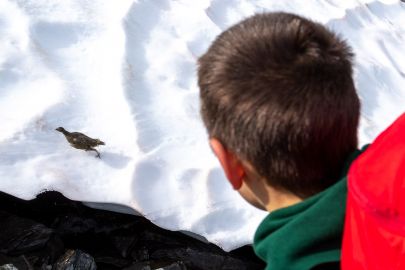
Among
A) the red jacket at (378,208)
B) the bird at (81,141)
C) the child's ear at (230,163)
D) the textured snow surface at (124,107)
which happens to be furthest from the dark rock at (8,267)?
the red jacket at (378,208)

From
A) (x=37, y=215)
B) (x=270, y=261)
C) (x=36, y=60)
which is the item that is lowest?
(x=37, y=215)

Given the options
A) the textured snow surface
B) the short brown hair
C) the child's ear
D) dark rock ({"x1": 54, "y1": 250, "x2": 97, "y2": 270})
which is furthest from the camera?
the textured snow surface

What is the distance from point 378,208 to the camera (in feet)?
2.95

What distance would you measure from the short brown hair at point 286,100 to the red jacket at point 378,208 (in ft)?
0.67

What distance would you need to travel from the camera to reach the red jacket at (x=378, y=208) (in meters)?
0.89

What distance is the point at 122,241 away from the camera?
8.18 feet

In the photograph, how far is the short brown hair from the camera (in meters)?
1.16

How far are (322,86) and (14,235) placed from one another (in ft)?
5.41

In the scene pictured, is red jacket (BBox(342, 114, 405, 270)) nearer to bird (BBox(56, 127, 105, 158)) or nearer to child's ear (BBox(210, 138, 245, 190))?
child's ear (BBox(210, 138, 245, 190))

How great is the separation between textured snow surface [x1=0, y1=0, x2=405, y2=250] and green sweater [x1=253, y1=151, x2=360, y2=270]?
4.39 ft

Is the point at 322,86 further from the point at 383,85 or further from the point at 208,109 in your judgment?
the point at 383,85

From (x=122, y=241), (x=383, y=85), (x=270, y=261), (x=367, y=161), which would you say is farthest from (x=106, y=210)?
(x=383, y=85)

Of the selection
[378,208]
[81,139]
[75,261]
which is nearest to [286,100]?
[378,208]

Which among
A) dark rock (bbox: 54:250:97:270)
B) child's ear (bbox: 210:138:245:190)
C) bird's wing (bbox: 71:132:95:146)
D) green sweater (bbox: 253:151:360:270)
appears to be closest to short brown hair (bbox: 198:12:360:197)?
child's ear (bbox: 210:138:245:190)
